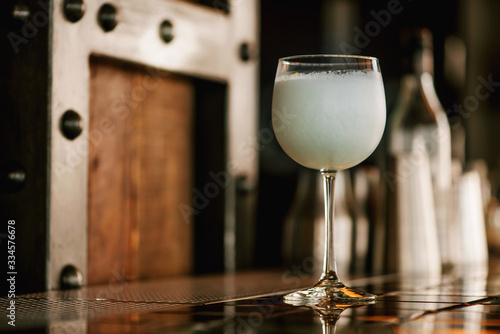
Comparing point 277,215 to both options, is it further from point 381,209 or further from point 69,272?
point 69,272

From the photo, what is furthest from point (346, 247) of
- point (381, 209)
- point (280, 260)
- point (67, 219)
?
→ point (67, 219)

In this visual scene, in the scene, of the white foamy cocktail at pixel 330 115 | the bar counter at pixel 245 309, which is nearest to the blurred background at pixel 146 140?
the bar counter at pixel 245 309

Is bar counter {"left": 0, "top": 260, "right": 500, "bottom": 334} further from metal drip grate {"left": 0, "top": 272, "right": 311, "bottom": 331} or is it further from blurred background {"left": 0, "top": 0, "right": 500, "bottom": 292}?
blurred background {"left": 0, "top": 0, "right": 500, "bottom": 292}

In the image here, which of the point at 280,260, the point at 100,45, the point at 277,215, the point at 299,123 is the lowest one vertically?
the point at 280,260

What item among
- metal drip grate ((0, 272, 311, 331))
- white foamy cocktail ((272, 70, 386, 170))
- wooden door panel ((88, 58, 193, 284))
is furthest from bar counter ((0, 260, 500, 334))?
white foamy cocktail ((272, 70, 386, 170))

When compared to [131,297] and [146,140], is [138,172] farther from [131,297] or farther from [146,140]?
[131,297]

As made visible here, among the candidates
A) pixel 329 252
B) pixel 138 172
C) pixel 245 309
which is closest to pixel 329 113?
pixel 329 252

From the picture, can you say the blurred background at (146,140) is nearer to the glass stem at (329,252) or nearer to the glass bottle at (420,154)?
the glass bottle at (420,154)

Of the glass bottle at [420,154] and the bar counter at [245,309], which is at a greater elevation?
the glass bottle at [420,154]
